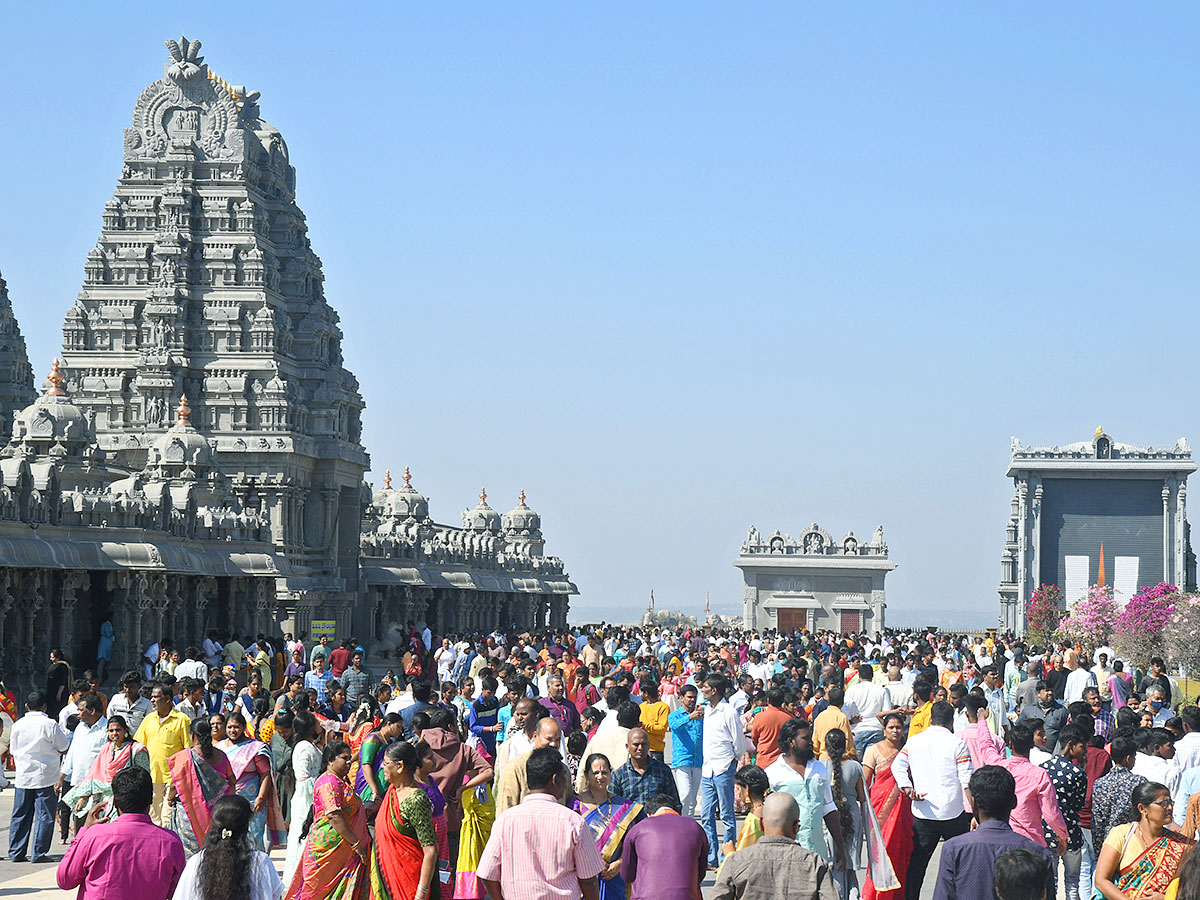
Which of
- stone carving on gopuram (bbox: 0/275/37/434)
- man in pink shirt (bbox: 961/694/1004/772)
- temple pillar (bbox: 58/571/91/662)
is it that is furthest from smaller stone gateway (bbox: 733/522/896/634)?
man in pink shirt (bbox: 961/694/1004/772)

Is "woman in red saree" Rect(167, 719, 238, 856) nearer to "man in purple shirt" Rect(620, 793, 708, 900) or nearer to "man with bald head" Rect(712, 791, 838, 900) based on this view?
"man in purple shirt" Rect(620, 793, 708, 900)

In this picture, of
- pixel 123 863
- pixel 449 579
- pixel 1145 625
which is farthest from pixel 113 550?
pixel 449 579

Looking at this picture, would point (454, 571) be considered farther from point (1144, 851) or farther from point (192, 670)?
point (1144, 851)

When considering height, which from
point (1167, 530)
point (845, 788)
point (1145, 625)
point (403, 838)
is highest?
point (1167, 530)

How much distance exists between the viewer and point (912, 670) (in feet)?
78.1

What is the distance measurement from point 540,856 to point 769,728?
646 centimetres

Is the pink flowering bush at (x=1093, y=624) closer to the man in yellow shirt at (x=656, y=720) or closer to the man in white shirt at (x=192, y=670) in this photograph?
the man in white shirt at (x=192, y=670)

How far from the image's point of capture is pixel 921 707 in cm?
1612

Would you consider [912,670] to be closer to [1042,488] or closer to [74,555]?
[74,555]

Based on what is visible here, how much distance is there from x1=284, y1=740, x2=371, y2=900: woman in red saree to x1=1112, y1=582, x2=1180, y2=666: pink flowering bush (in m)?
33.8

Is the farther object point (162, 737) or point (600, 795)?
point (162, 737)

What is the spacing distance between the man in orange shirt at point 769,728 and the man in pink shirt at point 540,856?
5.95 meters

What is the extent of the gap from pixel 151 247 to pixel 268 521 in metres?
8.90

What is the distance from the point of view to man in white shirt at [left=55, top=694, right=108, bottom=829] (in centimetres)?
1432
